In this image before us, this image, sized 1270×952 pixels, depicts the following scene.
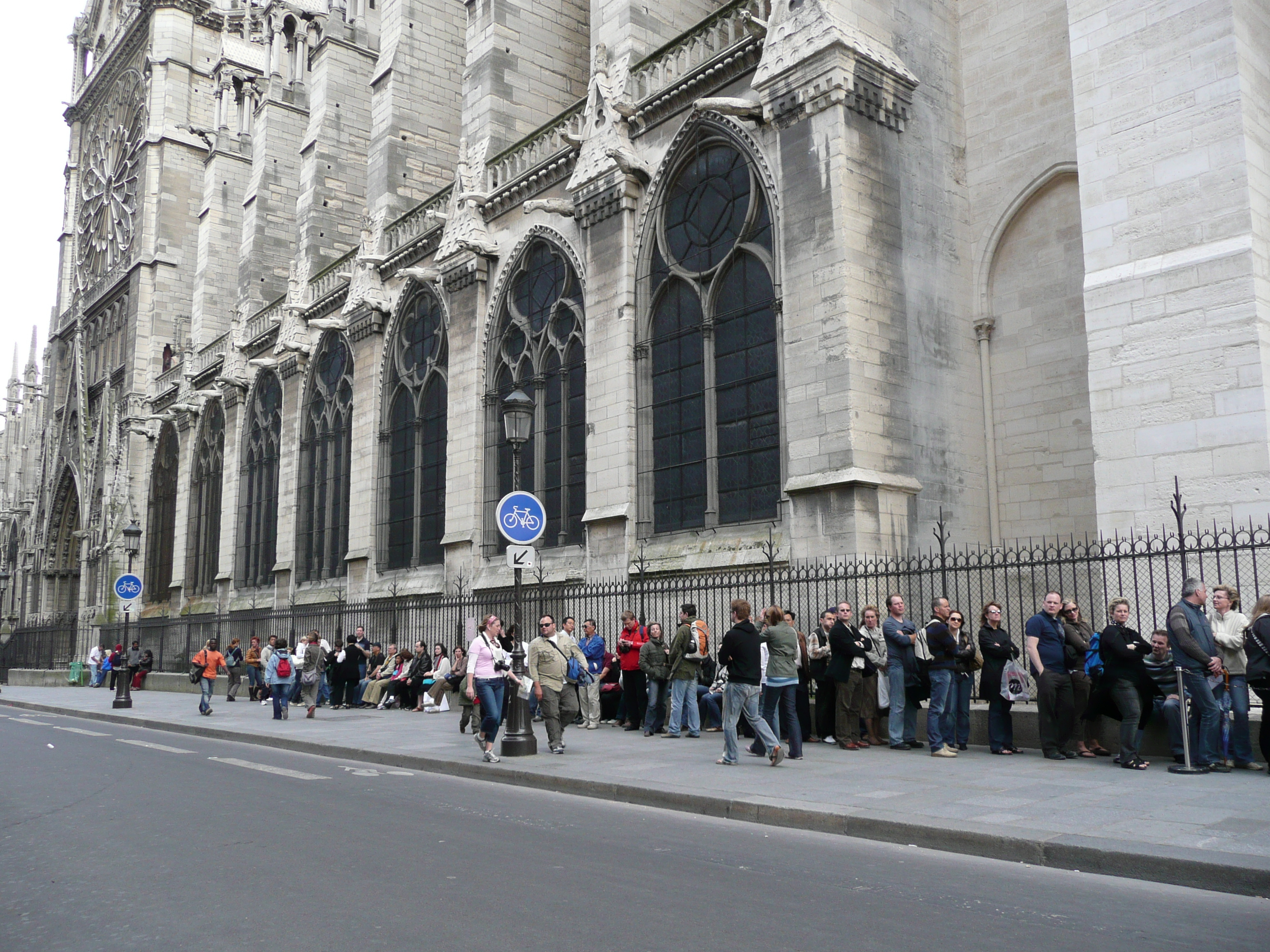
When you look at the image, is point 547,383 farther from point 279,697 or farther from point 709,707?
point 709,707

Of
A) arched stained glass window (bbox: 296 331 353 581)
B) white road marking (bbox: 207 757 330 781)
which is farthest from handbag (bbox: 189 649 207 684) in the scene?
white road marking (bbox: 207 757 330 781)

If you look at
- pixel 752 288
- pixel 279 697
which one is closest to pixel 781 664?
pixel 752 288

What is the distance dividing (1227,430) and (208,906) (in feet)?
36.7

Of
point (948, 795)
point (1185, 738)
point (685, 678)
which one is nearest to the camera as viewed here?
point (948, 795)

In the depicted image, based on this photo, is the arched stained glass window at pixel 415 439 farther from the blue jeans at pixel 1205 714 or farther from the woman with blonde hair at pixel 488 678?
the blue jeans at pixel 1205 714

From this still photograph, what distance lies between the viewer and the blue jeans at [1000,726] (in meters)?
10.9

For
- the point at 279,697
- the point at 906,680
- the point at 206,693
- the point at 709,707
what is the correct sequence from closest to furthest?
the point at 906,680
the point at 709,707
the point at 279,697
the point at 206,693

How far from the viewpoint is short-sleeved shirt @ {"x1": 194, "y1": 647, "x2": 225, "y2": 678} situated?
1969 cm

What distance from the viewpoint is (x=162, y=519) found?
41.4m

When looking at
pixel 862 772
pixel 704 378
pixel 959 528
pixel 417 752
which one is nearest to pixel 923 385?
pixel 959 528

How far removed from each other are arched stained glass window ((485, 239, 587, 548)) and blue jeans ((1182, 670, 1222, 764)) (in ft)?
39.3

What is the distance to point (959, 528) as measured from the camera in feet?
53.4

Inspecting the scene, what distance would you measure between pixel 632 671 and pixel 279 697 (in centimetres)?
691

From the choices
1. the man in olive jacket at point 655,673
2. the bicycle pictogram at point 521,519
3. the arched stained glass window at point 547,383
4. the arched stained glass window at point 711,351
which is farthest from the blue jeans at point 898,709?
the arched stained glass window at point 547,383
